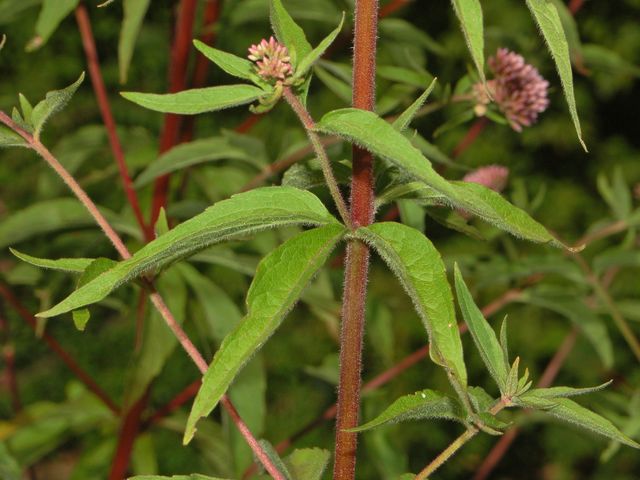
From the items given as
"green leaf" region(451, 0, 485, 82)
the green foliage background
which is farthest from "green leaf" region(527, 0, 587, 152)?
the green foliage background

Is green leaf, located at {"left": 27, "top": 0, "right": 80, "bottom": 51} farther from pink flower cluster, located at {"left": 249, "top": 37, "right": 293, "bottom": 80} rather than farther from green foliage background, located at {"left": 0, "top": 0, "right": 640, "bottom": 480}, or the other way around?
green foliage background, located at {"left": 0, "top": 0, "right": 640, "bottom": 480}

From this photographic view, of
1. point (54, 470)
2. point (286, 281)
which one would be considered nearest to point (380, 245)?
point (286, 281)

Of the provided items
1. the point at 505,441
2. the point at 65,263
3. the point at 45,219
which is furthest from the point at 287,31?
the point at 505,441

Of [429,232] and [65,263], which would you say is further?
[429,232]

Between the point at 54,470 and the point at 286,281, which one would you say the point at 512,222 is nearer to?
the point at 286,281

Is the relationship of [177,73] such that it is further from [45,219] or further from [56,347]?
[56,347]

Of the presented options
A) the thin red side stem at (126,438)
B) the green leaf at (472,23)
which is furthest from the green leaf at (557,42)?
the thin red side stem at (126,438)

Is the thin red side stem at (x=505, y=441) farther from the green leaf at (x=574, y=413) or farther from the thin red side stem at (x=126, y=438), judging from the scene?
the green leaf at (x=574, y=413)
